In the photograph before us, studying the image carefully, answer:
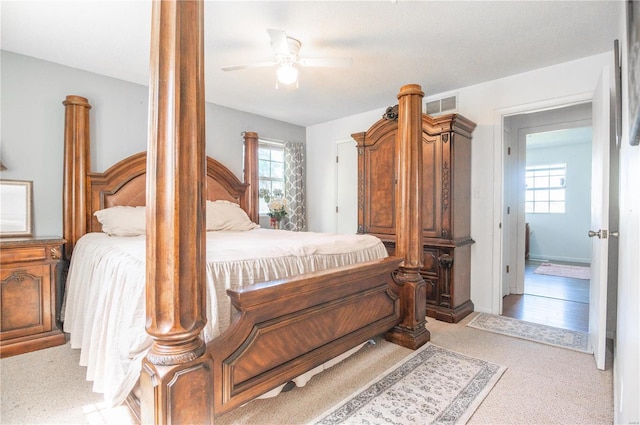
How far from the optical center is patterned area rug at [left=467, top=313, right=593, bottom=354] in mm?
2701

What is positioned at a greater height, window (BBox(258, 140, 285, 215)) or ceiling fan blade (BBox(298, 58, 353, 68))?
ceiling fan blade (BBox(298, 58, 353, 68))

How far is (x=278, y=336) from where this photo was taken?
1.76m

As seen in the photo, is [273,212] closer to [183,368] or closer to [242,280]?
[242,280]

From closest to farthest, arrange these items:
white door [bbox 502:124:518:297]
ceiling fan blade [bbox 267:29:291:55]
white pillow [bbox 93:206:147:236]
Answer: ceiling fan blade [bbox 267:29:291:55] → white pillow [bbox 93:206:147:236] → white door [bbox 502:124:518:297]

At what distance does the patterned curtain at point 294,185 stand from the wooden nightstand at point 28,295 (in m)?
2.92

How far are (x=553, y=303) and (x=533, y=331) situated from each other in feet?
3.88

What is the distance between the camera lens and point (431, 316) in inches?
133

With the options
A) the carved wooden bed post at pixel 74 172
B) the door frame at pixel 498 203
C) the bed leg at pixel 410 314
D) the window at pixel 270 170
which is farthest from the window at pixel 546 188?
the carved wooden bed post at pixel 74 172

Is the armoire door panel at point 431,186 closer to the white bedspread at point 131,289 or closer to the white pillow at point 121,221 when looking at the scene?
the white bedspread at point 131,289

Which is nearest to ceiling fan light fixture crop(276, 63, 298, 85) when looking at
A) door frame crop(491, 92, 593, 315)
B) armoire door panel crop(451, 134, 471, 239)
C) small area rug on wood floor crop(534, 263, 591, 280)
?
armoire door panel crop(451, 134, 471, 239)

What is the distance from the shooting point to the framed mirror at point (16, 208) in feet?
9.18

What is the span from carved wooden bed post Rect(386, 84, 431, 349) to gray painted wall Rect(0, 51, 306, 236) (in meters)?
2.82

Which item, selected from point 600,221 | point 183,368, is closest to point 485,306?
point 600,221

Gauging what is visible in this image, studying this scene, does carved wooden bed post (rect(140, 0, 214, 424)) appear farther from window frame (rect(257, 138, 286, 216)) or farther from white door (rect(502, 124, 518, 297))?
white door (rect(502, 124, 518, 297))
